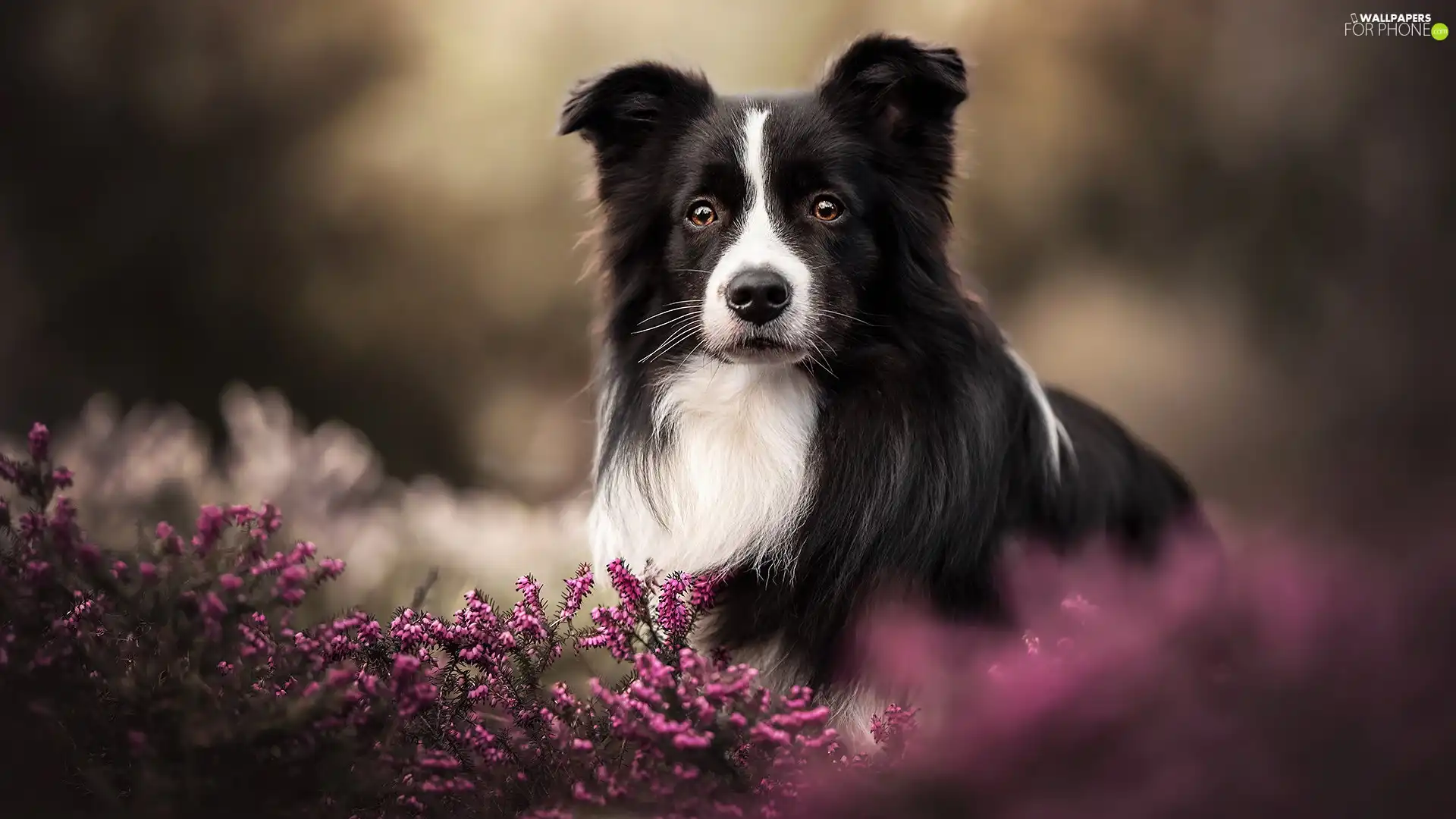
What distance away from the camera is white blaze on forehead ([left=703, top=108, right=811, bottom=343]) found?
2.71m

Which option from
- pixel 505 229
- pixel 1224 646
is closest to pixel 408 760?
pixel 1224 646

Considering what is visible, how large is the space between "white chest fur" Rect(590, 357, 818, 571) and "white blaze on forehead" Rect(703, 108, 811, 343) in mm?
186

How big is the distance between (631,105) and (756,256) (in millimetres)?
650

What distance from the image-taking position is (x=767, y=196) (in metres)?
2.83

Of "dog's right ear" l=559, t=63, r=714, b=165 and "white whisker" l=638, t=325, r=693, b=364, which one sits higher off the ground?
"dog's right ear" l=559, t=63, r=714, b=165

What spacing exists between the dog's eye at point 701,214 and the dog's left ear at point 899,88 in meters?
0.40

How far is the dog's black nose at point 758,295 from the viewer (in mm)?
2652

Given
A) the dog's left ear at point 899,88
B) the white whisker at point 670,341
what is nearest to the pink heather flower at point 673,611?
the white whisker at point 670,341

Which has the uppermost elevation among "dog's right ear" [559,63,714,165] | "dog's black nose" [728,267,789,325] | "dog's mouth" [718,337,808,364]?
"dog's right ear" [559,63,714,165]

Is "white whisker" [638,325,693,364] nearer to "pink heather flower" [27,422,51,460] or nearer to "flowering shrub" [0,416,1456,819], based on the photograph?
"flowering shrub" [0,416,1456,819]

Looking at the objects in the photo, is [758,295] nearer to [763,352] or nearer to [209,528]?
[763,352]

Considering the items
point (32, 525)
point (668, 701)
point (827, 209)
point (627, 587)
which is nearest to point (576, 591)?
point (627, 587)

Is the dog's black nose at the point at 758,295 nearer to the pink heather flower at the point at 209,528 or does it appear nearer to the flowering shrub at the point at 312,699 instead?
the flowering shrub at the point at 312,699

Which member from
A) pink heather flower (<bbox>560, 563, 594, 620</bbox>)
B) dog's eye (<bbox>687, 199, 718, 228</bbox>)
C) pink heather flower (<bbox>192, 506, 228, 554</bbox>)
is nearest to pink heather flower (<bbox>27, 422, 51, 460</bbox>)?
pink heather flower (<bbox>192, 506, 228, 554</bbox>)
